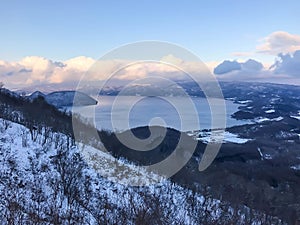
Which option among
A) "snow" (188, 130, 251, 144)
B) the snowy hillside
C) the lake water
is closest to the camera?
the snowy hillside

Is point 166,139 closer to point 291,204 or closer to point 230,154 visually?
point 230,154

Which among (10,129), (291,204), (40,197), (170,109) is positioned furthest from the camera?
(170,109)

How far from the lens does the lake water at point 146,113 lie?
47.8 m

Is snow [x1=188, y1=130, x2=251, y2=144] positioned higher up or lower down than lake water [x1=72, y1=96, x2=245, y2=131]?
lower down

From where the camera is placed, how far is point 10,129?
684 inches

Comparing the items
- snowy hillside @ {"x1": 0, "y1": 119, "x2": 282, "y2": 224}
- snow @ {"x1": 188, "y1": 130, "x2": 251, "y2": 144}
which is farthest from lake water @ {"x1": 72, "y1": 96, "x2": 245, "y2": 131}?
snowy hillside @ {"x1": 0, "y1": 119, "x2": 282, "y2": 224}

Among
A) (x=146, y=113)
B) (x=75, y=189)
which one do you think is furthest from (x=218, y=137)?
(x=75, y=189)

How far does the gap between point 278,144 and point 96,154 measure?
73312 mm

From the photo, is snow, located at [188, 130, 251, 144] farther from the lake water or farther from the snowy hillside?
the snowy hillside

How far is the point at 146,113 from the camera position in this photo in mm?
74688

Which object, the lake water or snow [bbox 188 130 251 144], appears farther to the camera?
snow [bbox 188 130 251 144]

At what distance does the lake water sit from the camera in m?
47.8

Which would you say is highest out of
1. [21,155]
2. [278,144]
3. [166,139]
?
[21,155]

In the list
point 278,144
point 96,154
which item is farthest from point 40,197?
point 278,144
